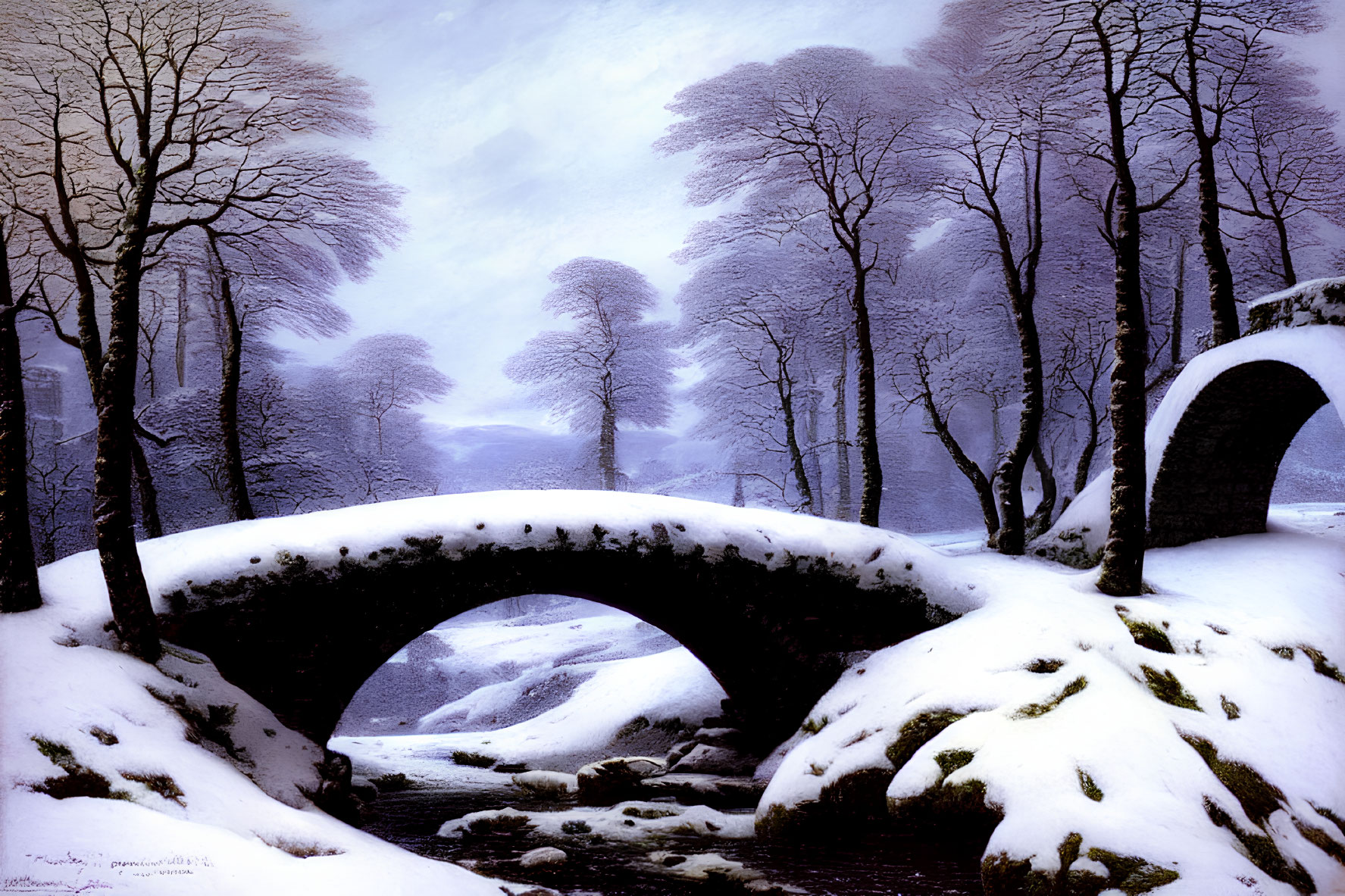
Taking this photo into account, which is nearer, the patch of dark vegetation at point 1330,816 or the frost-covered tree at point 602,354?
the patch of dark vegetation at point 1330,816

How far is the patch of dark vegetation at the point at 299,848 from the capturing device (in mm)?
4496

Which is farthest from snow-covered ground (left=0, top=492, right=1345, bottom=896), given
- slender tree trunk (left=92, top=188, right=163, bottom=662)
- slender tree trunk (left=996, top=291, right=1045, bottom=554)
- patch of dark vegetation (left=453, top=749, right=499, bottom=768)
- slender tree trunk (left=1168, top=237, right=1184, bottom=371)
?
slender tree trunk (left=1168, top=237, right=1184, bottom=371)

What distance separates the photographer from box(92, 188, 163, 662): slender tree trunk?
5.95 metres

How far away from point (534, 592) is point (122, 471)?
3797mm

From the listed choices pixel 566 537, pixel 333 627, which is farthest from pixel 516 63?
pixel 333 627

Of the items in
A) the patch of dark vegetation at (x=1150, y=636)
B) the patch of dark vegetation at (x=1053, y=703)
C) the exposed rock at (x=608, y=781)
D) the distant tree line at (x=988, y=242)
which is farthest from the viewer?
the distant tree line at (x=988, y=242)

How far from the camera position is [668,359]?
18.6 metres

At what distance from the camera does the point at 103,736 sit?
187 inches

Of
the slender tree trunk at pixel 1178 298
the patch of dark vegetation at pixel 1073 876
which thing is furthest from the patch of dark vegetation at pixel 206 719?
the slender tree trunk at pixel 1178 298

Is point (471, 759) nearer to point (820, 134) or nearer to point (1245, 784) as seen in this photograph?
point (1245, 784)

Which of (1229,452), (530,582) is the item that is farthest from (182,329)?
(1229,452)

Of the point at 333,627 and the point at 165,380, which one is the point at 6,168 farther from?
the point at 165,380

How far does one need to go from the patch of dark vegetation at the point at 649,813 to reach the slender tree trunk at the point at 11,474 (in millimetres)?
5636

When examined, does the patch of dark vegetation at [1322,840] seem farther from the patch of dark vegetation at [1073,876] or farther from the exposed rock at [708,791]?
the exposed rock at [708,791]
